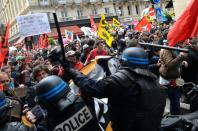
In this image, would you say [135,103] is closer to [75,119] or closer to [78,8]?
[75,119]

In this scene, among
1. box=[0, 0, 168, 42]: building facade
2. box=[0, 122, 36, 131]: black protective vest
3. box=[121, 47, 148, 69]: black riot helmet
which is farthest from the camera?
box=[0, 0, 168, 42]: building facade

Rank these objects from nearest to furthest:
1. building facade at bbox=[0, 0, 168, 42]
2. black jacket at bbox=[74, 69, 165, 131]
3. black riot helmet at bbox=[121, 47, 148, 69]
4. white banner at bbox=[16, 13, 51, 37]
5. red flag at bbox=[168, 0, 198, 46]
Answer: black jacket at bbox=[74, 69, 165, 131]
black riot helmet at bbox=[121, 47, 148, 69]
red flag at bbox=[168, 0, 198, 46]
white banner at bbox=[16, 13, 51, 37]
building facade at bbox=[0, 0, 168, 42]

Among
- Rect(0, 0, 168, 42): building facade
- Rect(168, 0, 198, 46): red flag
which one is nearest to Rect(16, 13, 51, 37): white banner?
Rect(168, 0, 198, 46): red flag

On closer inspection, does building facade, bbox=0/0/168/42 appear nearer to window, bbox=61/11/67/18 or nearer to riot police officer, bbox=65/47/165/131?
window, bbox=61/11/67/18

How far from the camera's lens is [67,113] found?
2.98 m

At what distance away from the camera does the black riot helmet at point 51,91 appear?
295 centimetres

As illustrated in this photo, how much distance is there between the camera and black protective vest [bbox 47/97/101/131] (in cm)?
298

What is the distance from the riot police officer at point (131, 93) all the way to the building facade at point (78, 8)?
1902 inches

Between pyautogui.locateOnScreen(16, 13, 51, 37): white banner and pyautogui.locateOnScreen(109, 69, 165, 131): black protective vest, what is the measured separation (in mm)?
11108

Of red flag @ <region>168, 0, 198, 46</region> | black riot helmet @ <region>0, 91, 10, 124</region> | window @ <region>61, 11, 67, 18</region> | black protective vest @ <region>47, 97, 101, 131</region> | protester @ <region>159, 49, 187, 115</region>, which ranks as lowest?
protester @ <region>159, 49, 187, 115</region>

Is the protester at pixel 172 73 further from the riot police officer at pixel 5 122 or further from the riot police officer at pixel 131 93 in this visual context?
the riot police officer at pixel 5 122

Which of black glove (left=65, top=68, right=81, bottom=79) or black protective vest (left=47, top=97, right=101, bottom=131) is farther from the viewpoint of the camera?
black glove (left=65, top=68, right=81, bottom=79)

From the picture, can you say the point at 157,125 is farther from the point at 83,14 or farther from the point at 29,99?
the point at 83,14

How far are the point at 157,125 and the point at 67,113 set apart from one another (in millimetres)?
875
